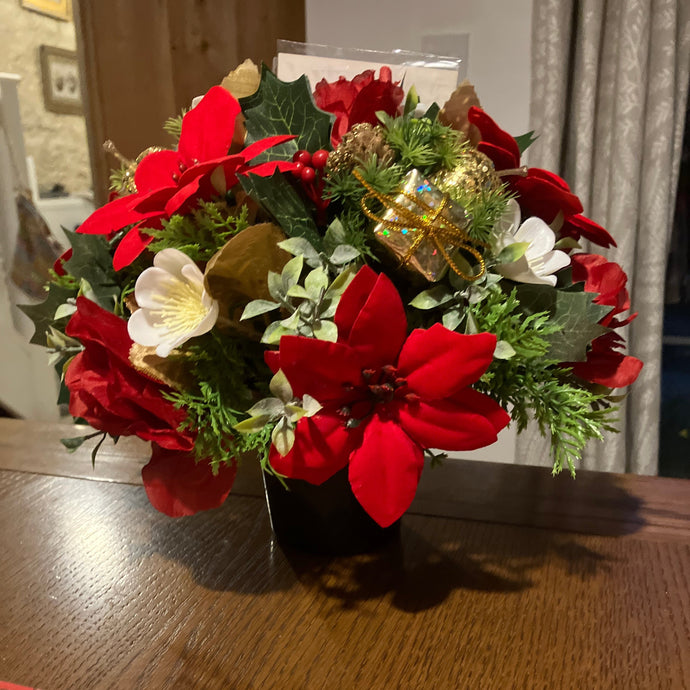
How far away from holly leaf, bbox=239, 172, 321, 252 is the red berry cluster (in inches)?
0.4

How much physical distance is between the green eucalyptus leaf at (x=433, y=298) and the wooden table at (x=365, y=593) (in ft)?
0.82

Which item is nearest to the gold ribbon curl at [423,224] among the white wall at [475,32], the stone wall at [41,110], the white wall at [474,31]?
the white wall at [475,32]

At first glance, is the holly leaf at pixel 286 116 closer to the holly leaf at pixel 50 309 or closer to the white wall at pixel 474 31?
the holly leaf at pixel 50 309

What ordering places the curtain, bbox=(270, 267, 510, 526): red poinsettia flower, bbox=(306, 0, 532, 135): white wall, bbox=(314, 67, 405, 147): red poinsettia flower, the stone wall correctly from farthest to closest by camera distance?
the stone wall < bbox=(306, 0, 532, 135): white wall < the curtain < bbox=(314, 67, 405, 147): red poinsettia flower < bbox=(270, 267, 510, 526): red poinsettia flower

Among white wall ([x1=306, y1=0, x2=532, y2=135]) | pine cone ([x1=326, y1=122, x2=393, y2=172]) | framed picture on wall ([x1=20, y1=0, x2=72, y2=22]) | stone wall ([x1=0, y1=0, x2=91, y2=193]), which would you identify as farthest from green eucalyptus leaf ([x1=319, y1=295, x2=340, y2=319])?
framed picture on wall ([x1=20, y1=0, x2=72, y2=22])

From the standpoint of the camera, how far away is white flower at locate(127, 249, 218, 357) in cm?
46

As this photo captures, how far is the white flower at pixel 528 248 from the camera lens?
0.49 metres

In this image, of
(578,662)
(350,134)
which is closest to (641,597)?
(578,662)

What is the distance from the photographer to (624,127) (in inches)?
53.7

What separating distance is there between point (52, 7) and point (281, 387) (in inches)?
86.3

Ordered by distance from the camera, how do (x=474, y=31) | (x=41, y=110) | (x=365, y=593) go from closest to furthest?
(x=365, y=593), (x=474, y=31), (x=41, y=110)

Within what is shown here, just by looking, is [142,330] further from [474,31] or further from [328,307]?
[474,31]

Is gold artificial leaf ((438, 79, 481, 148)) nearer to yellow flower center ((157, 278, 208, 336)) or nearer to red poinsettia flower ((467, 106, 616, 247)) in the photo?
red poinsettia flower ((467, 106, 616, 247))

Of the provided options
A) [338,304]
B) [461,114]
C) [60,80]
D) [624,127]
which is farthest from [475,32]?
[60,80]
